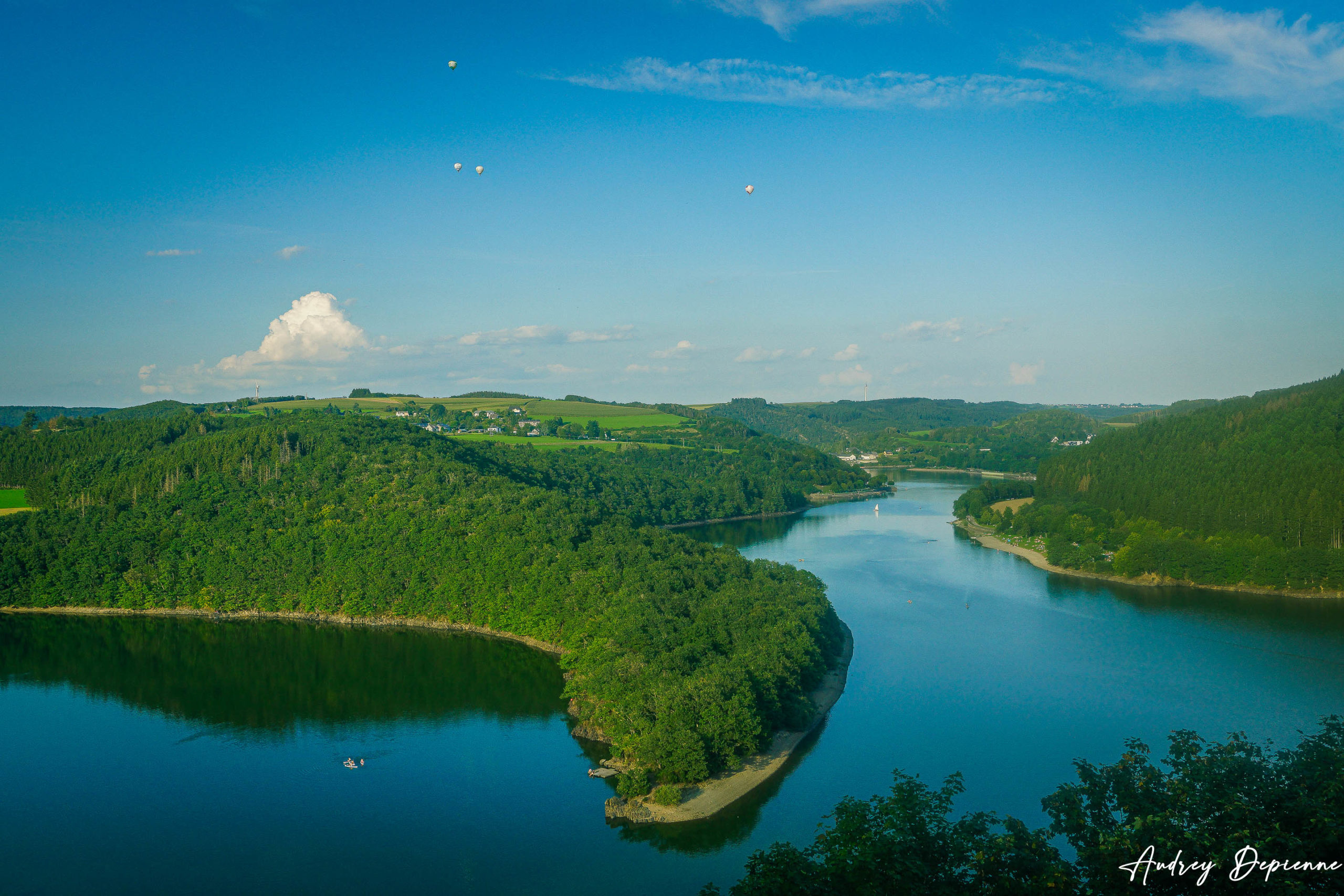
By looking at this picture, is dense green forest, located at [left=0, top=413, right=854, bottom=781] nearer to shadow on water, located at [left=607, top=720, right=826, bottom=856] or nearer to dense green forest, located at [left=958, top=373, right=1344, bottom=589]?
shadow on water, located at [left=607, top=720, right=826, bottom=856]

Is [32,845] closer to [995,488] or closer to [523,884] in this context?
[523,884]

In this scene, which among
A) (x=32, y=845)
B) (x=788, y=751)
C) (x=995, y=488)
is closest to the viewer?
(x=32, y=845)

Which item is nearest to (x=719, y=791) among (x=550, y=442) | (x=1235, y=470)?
(x=1235, y=470)

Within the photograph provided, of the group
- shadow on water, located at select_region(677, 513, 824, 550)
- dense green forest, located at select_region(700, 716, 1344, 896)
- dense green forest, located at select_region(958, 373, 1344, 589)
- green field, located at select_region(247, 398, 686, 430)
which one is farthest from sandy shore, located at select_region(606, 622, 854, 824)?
green field, located at select_region(247, 398, 686, 430)

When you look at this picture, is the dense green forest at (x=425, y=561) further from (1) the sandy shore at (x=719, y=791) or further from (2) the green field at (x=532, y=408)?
(2) the green field at (x=532, y=408)

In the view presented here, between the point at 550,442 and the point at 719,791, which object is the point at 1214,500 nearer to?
the point at 719,791

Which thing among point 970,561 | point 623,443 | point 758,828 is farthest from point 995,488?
A: point 758,828

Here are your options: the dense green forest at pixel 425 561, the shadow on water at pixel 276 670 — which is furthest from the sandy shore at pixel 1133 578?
the shadow on water at pixel 276 670
